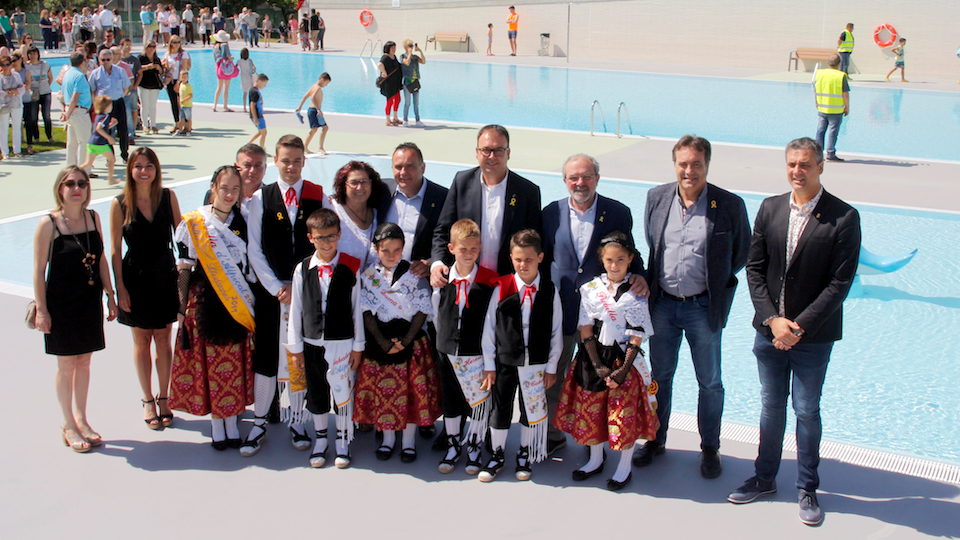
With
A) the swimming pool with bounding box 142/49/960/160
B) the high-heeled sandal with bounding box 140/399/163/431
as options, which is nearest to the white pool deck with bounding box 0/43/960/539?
the high-heeled sandal with bounding box 140/399/163/431

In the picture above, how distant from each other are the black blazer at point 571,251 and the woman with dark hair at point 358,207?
3.31 feet

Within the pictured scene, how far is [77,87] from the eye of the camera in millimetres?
11297

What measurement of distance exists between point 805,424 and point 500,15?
36963 millimetres

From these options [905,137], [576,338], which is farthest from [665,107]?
[576,338]

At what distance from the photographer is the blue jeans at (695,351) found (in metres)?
4.23

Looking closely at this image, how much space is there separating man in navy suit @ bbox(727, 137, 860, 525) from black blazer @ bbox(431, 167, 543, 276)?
4.08ft

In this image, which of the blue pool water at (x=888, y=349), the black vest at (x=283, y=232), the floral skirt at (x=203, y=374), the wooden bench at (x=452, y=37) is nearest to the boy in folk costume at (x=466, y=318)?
the black vest at (x=283, y=232)

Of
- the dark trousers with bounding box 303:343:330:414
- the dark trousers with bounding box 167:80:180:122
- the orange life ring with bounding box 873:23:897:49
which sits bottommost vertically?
the dark trousers with bounding box 303:343:330:414

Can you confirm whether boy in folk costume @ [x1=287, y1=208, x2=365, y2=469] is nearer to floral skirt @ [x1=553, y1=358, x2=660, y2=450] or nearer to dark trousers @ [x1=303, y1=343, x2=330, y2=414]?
dark trousers @ [x1=303, y1=343, x2=330, y2=414]

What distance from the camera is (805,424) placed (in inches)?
156

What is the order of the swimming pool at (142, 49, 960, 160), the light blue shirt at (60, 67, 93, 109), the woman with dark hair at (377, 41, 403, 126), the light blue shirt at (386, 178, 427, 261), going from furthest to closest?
the swimming pool at (142, 49, 960, 160), the woman with dark hair at (377, 41, 403, 126), the light blue shirt at (60, 67, 93, 109), the light blue shirt at (386, 178, 427, 261)

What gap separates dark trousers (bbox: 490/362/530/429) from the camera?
435 cm

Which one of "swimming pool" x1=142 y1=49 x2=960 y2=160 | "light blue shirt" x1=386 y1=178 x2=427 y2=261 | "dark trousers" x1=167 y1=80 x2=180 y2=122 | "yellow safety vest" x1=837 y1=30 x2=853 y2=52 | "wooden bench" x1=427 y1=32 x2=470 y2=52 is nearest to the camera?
"light blue shirt" x1=386 y1=178 x2=427 y2=261

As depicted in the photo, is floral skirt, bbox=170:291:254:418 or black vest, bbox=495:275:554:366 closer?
black vest, bbox=495:275:554:366
